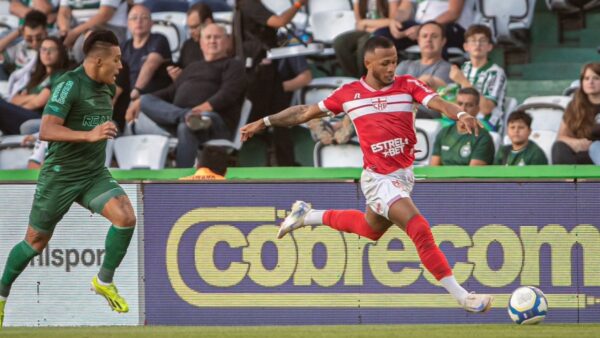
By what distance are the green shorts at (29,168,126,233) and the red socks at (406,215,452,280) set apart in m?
2.33

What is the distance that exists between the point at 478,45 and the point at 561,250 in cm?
346

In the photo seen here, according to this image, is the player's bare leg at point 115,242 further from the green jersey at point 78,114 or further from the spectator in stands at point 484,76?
the spectator in stands at point 484,76

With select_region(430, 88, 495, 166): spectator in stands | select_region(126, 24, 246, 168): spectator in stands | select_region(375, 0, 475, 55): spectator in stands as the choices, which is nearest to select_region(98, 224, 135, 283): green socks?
select_region(126, 24, 246, 168): spectator in stands

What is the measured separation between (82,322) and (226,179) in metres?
1.80

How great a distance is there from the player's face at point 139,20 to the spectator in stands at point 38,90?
932mm

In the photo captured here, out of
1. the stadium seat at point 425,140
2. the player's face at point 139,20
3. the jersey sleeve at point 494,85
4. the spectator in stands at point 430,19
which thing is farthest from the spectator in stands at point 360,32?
the player's face at point 139,20

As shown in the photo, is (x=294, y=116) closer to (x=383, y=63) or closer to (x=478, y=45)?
(x=383, y=63)

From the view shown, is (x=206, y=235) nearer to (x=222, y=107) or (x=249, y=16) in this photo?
(x=222, y=107)

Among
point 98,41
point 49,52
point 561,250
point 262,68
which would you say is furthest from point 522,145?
point 49,52

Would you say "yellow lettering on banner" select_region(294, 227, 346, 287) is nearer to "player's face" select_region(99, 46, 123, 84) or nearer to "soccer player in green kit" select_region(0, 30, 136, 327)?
"soccer player in green kit" select_region(0, 30, 136, 327)

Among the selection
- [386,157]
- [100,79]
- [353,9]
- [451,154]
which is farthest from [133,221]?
[353,9]

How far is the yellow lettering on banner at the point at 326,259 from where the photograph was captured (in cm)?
1100

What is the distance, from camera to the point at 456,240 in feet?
35.8

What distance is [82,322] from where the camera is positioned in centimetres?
1130
